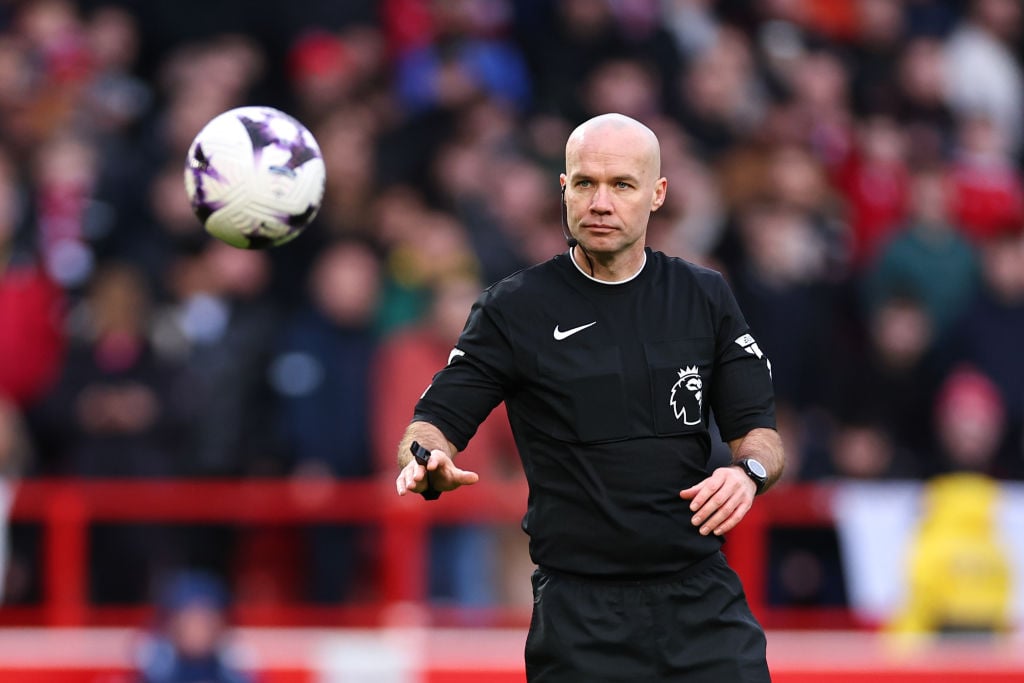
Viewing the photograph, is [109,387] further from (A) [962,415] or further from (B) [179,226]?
(A) [962,415]

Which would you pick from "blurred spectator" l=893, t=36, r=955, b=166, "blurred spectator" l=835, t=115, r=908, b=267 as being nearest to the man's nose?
"blurred spectator" l=835, t=115, r=908, b=267

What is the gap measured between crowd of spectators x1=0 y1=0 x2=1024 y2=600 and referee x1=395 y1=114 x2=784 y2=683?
4.72 metres

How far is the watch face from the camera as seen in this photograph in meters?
5.01

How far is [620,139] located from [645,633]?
139 centimetres

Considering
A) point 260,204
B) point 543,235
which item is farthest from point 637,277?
point 543,235

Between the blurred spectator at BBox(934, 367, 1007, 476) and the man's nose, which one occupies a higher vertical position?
the man's nose

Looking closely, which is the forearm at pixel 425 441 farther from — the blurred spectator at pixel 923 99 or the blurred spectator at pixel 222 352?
the blurred spectator at pixel 923 99

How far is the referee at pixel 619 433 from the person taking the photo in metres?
5.04

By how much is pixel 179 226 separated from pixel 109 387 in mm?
1245

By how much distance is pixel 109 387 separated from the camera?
389 inches

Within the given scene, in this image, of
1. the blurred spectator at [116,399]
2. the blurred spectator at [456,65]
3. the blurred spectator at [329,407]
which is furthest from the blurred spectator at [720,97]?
the blurred spectator at [116,399]

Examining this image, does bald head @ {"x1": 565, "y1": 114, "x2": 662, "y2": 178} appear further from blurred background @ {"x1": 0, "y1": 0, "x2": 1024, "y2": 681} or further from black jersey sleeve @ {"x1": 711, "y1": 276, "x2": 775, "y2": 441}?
blurred background @ {"x1": 0, "y1": 0, "x2": 1024, "y2": 681}

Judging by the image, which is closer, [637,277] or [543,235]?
[637,277]

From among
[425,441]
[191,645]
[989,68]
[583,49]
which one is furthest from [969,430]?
[425,441]
